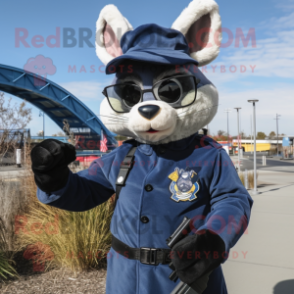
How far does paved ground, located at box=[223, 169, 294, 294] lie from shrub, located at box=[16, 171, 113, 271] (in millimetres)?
1425

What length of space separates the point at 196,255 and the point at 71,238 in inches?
87.0

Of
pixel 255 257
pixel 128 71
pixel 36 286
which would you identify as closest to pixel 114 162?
pixel 128 71

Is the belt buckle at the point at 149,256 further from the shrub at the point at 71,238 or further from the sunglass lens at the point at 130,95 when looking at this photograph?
the shrub at the point at 71,238

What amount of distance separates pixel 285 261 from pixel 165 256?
2.97 metres

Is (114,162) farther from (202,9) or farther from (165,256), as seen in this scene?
(202,9)

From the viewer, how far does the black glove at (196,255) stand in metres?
1.20

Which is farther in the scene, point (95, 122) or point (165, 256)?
point (95, 122)

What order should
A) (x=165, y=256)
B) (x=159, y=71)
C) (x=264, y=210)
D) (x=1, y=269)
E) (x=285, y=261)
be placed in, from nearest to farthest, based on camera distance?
(x=165, y=256), (x=159, y=71), (x=1, y=269), (x=285, y=261), (x=264, y=210)

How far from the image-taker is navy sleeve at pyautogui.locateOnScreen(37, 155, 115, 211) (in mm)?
1562

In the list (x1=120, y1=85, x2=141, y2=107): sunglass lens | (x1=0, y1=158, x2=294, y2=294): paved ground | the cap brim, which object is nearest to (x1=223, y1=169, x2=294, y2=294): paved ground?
(x1=0, y1=158, x2=294, y2=294): paved ground

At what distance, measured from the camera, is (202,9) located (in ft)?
5.79

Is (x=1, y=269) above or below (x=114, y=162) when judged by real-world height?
below

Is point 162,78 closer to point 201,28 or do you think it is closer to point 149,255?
point 201,28

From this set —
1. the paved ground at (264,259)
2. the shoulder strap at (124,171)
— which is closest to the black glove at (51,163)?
the shoulder strap at (124,171)
